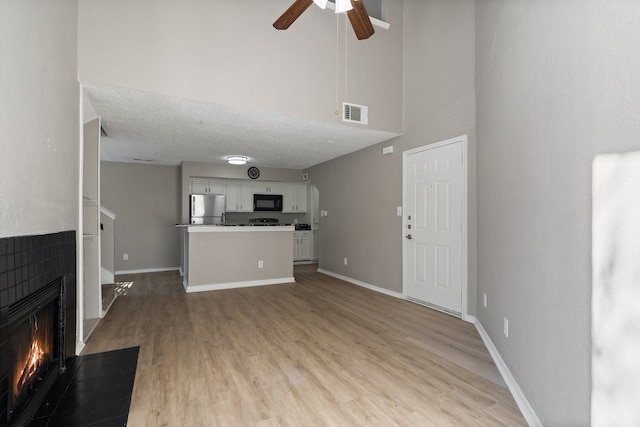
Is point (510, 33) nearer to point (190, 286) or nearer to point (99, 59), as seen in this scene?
point (99, 59)

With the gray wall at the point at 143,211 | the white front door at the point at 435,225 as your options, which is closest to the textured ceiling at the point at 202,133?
the gray wall at the point at 143,211

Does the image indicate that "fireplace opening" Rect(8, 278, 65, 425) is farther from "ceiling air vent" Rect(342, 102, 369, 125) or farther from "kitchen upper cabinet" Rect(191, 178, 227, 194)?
"kitchen upper cabinet" Rect(191, 178, 227, 194)

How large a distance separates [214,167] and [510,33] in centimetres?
574

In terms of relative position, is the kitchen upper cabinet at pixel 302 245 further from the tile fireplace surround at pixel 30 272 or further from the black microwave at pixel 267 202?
the tile fireplace surround at pixel 30 272

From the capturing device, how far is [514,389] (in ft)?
6.38

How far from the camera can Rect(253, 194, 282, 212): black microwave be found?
7430 millimetres

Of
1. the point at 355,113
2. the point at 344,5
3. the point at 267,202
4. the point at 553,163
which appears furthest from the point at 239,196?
the point at 553,163

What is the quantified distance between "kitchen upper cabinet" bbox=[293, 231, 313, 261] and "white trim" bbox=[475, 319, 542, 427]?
5263 mm

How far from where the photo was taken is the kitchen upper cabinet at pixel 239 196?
7148 mm

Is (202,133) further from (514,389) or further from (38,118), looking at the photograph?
(514,389)

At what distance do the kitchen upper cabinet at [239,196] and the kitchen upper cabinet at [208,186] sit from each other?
0.14 meters

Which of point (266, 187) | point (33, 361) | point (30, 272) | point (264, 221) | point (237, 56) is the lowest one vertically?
point (33, 361)

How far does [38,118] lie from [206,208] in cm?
502

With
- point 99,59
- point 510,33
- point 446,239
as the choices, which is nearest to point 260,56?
point 99,59
